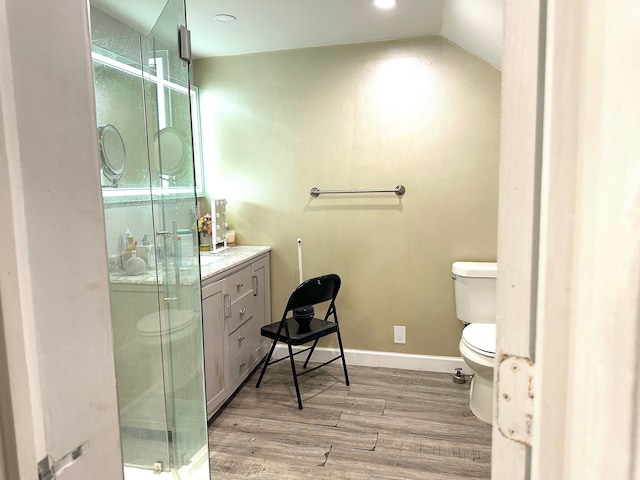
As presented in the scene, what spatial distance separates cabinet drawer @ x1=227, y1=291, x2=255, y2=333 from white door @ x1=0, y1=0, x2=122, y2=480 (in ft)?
6.40

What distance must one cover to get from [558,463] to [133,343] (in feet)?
4.81

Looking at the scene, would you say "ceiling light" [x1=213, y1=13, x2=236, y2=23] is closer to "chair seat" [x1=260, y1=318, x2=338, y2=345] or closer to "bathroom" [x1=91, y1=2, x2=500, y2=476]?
"bathroom" [x1=91, y1=2, x2=500, y2=476]

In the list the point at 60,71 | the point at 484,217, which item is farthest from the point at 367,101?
the point at 60,71

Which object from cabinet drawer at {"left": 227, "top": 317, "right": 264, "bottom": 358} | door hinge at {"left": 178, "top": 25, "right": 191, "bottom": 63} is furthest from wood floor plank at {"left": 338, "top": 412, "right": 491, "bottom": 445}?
door hinge at {"left": 178, "top": 25, "right": 191, "bottom": 63}

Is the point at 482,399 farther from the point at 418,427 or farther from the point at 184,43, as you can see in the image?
the point at 184,43

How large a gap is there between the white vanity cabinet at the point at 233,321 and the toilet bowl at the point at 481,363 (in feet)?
4.23

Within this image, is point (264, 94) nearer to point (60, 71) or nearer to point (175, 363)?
point (175, 363)

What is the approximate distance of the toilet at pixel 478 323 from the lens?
90.0 inches

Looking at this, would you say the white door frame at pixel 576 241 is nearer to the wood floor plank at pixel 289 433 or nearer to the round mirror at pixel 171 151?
the round mirror at pixel 171 151

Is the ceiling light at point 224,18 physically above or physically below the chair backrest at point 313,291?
above

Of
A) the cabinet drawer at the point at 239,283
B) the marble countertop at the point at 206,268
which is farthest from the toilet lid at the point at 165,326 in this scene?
the cabinet drawer at the point at 239,283

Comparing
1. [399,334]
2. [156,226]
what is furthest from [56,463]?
[399,334]

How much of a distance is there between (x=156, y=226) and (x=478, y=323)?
190cm

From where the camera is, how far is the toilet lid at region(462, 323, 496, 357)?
2.24m
